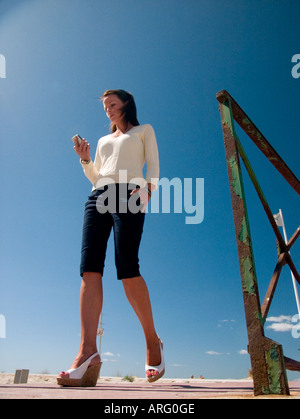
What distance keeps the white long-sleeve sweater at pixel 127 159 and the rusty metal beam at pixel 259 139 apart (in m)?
0.74

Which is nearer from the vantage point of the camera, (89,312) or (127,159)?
(89,312)

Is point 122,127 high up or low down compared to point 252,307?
up

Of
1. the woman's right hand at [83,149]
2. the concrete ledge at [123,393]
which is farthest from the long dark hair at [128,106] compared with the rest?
the concrete ledge at [123,393]

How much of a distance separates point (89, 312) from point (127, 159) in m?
1.15

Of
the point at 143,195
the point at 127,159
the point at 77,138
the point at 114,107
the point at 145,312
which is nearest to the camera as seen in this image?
the point at 145,312

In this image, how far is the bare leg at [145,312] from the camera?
1.96 metres

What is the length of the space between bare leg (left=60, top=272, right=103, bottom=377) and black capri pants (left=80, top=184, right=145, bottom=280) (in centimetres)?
7

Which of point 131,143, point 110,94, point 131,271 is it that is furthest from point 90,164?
point 131,271

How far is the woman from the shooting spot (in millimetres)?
1833

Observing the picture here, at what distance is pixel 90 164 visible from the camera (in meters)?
2.44

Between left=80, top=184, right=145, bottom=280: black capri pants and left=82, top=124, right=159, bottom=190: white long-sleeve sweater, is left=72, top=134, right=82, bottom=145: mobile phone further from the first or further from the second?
left=80, top=184, right=145, bottom=280: black capri pants

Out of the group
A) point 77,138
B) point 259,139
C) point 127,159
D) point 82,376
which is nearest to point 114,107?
point 77,138

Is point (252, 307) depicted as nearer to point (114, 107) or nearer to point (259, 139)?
point (259, 139)

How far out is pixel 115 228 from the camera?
207 centimetres
